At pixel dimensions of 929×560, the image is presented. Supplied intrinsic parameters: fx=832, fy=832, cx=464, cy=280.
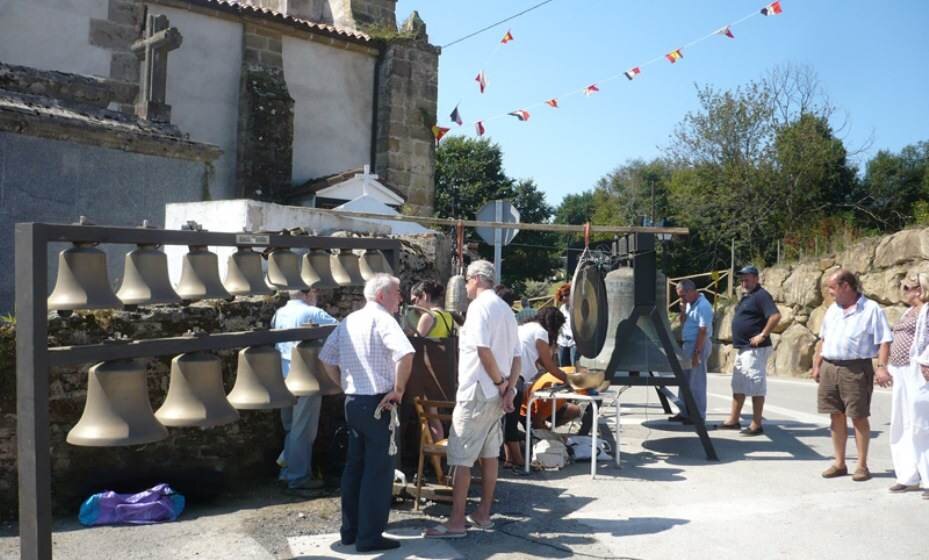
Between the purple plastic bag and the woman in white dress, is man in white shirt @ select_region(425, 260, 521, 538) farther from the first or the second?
the woman in white dress

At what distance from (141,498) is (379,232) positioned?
374 centimetres

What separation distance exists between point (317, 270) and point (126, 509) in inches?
78.9

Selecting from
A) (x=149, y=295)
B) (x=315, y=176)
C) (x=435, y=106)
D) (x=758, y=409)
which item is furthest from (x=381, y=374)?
(x=435, y=106)

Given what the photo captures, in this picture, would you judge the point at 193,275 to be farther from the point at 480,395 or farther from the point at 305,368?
the point at 480,395

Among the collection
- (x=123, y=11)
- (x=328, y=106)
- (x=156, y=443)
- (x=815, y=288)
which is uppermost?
(x=123, y=11)

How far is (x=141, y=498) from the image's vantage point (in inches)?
217

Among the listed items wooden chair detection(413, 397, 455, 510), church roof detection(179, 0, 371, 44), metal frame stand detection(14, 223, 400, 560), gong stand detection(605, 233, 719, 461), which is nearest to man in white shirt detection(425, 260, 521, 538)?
wooden chair detection(413, 397, 455, 510)

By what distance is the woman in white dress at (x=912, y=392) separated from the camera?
242 inches

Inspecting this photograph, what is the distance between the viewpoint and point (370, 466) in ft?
16.0

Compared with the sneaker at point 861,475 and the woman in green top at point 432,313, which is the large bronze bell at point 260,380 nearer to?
the woman in green top at point 432,313

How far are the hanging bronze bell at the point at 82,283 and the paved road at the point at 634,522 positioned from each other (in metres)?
1.72

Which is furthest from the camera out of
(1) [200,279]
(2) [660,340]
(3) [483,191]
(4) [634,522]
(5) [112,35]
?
(3) [483,191]

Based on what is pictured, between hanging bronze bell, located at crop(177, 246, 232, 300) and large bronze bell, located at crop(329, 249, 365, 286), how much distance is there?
41.6 inches

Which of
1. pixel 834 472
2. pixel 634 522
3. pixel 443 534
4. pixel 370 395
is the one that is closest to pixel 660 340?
pixel 834 472
